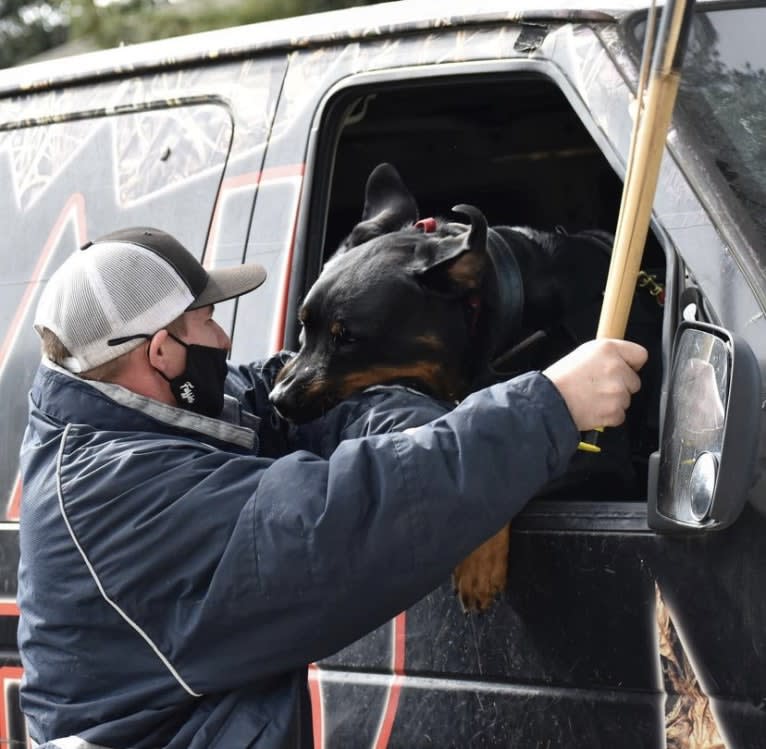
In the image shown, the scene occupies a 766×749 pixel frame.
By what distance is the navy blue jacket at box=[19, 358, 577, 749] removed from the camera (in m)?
2.07

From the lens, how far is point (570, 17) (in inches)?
98.7

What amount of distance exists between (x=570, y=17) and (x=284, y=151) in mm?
723

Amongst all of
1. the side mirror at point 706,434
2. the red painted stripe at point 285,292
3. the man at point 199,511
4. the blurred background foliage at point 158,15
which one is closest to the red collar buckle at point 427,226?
the red painted stripe at point 285,292

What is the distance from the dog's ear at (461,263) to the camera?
257 centimetres

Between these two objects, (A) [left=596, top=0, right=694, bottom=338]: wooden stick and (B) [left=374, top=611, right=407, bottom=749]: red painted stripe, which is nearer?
(A) [left=596, top=0, right=694, bottom=338]: wooden stick

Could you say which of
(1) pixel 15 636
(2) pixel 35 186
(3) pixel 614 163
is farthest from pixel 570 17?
(1) pixel 15 636

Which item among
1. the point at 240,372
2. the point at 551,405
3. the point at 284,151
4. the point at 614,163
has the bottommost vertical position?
the point at 551,405

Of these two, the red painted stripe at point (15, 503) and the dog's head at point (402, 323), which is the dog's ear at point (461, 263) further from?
the red painted stripe at point (15, 503)

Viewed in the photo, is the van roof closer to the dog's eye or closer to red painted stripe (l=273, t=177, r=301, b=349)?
red painted stripe (l=273, t=177, r=301, b=349)

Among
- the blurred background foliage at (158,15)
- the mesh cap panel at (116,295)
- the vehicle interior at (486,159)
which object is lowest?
the mesh cap panel at (116,295)

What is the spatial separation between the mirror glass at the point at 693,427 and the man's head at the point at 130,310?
0.91 m

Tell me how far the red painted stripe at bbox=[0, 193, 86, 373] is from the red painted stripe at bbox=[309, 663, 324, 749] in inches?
47.1

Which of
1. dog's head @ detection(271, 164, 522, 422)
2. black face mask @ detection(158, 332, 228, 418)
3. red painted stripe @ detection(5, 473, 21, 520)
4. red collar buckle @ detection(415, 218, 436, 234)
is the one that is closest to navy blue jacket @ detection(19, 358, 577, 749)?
black face mask @ detection(158, 332, 228, 418)

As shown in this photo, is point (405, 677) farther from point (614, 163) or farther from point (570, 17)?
point (570, 17)
